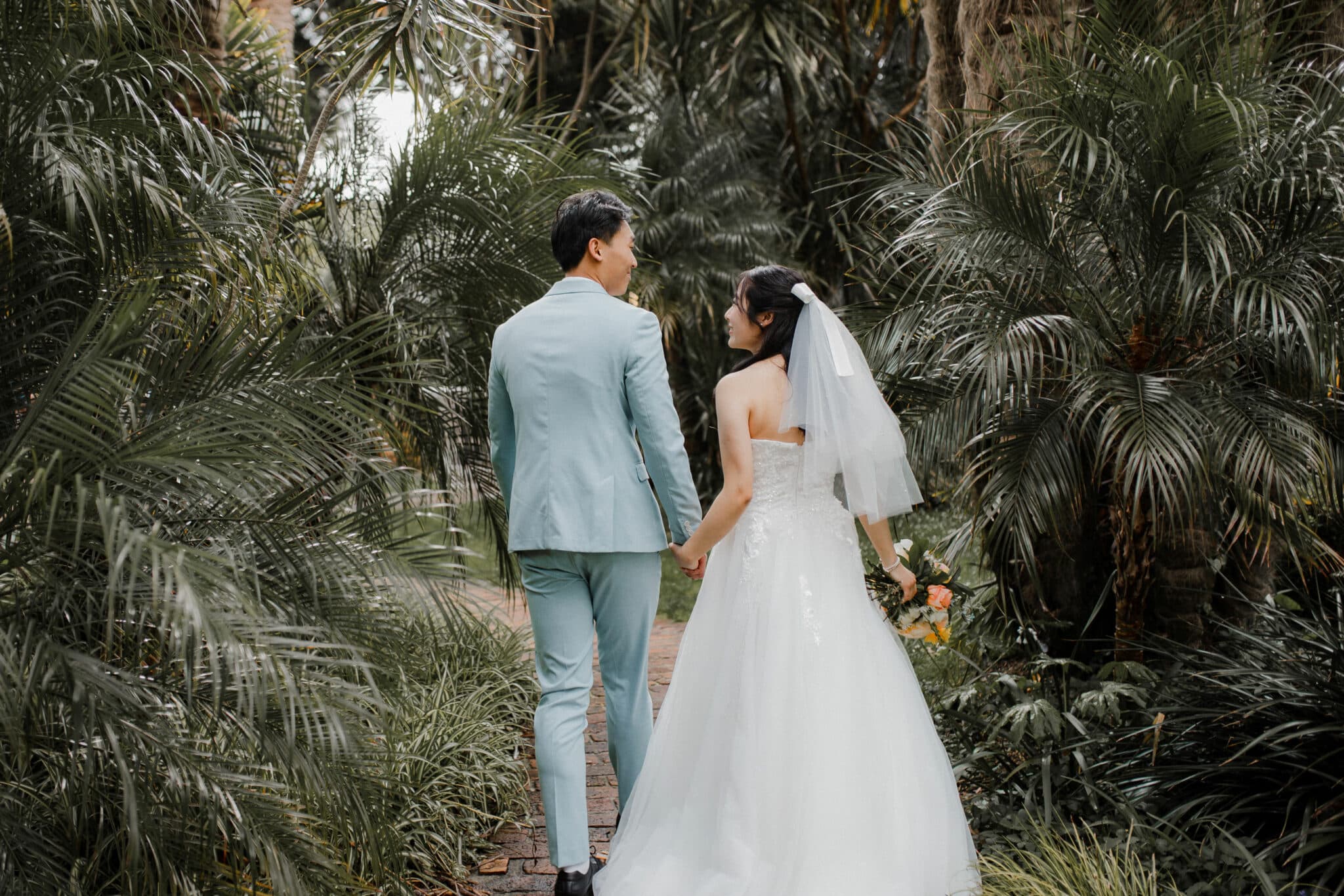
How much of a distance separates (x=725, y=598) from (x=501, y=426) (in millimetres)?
912

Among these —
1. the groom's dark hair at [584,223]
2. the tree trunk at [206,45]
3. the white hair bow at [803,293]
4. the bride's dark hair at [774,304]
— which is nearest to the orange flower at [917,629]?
the bride's dark hair at [774,304]

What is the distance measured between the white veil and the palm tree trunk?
4.11 feet

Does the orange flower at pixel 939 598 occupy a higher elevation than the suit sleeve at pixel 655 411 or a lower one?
lower

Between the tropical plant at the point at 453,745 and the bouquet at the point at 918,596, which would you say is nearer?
the tropical plant at the point at 453,745

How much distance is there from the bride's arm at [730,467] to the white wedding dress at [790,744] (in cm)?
13

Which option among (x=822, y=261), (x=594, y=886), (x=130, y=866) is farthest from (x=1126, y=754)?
(x=822, y=261)

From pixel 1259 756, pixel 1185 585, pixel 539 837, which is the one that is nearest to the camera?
pixel 1259 756

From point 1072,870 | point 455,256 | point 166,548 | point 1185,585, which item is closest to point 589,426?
point 166,548

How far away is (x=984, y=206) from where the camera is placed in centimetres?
411

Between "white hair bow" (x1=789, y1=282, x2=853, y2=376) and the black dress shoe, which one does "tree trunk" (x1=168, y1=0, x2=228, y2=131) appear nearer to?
"white hair bow" (x1=789, y1=282, x2=853, y2=376)

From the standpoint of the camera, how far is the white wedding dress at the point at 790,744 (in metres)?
3.12

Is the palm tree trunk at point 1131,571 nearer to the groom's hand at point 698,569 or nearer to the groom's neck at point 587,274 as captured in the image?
the groom's hand at point 698,569

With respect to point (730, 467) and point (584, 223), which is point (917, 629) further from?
point (584, 223)

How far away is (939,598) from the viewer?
3658mm
